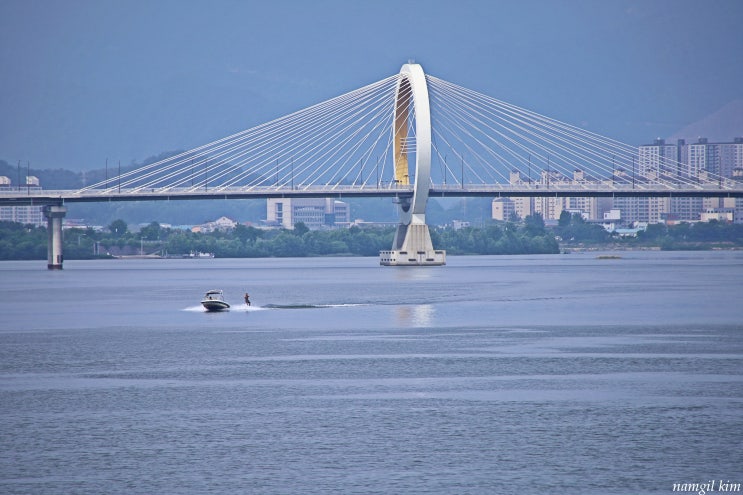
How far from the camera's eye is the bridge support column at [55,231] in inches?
4825

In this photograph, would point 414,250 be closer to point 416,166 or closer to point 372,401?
point 416,166

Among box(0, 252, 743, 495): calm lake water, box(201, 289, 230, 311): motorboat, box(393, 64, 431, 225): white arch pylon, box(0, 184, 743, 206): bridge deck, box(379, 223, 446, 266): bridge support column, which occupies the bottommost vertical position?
box(0, 252, 743, 495): calm lake water

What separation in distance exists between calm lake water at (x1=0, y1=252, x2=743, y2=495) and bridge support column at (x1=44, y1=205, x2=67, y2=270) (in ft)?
202

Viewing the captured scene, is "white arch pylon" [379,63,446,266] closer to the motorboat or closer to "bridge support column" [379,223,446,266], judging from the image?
"bridge support column" [379,223,446,266]

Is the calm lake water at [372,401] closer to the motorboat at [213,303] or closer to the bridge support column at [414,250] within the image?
the motorboat at [213,303]

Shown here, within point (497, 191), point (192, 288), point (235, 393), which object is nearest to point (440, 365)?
point (235, 393)

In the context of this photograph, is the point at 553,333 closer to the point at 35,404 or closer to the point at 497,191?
the point at 35,404

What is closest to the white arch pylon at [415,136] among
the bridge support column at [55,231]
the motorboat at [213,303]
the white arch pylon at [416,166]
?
the white arch pylon at [416,166]

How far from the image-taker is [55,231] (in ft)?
410

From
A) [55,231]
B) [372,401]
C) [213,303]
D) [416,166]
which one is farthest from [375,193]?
[372,401]

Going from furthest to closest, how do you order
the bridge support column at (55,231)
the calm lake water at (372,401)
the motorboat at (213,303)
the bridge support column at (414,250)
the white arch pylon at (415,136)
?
the bridge support column at (55,231) → the bridge support column at (414,250) → the white arch pylon at (415,136) → the motorboat at (213,303) → the calm lake water at (372,401)

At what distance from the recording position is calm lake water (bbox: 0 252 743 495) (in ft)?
78.4

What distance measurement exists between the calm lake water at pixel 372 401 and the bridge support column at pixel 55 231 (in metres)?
61.4

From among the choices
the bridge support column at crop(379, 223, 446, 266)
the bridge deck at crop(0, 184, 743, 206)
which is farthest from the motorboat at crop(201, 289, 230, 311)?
the bridge support column at crop(379, 223, 446, 266)
